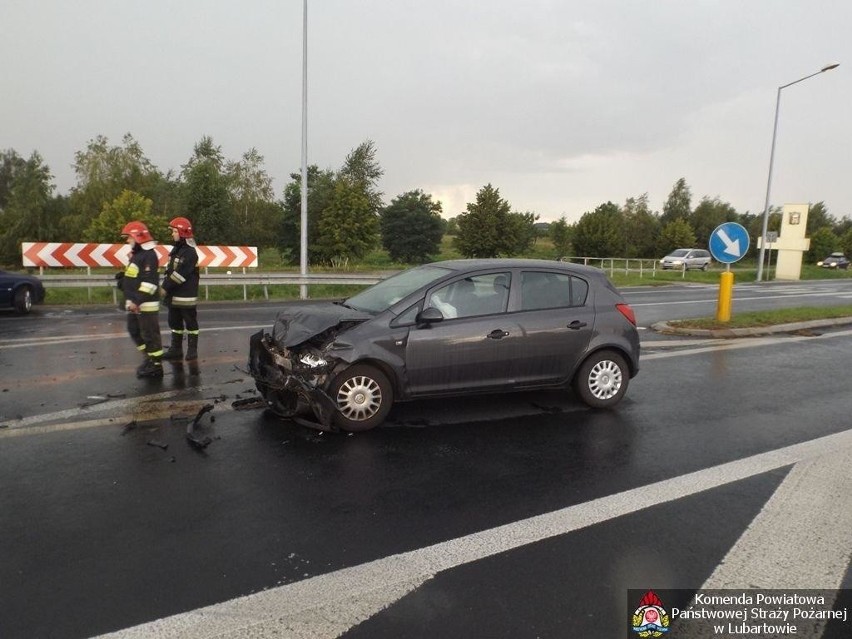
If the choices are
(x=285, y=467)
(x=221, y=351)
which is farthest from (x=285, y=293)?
(x=285, y=467)


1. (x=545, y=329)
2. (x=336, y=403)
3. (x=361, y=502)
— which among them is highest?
(x=545, y=329)

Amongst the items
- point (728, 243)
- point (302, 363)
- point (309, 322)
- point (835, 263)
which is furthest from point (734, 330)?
point (835, 263)

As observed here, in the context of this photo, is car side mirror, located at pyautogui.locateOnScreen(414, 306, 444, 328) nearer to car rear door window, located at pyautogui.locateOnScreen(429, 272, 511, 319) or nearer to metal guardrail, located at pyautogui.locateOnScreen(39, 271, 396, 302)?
car rear door window, located at pyautogui.locateOnScreen(429, 272, 511, 319)

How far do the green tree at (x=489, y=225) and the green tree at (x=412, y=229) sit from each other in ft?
37.5

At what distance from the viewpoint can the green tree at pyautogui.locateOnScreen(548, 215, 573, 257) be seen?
59.0 m

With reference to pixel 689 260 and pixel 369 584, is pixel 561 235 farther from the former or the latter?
pixel 369 584

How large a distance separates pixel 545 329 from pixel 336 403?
89.7 inches

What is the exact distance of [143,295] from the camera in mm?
7363

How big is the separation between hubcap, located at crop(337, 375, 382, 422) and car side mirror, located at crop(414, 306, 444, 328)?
0.72 metres

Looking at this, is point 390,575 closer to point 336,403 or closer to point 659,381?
point 336,403

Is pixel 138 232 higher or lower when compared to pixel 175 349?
higher

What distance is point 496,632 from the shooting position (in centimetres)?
262

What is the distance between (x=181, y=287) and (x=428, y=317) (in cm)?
446

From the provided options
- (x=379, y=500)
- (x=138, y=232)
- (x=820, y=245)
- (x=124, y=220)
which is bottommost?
(x=379, y=500)
